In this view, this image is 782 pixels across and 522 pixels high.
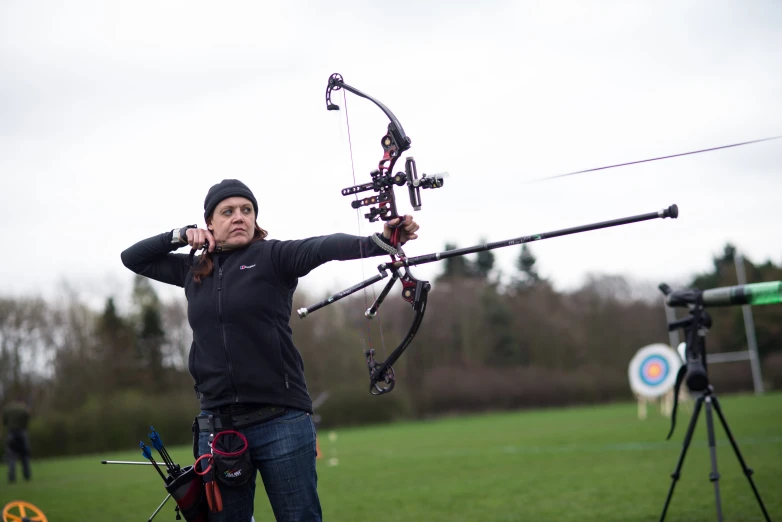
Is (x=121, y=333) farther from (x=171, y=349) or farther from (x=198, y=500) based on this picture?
(x=198, y=500)

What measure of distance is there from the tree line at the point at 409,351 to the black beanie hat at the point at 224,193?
17278 mm

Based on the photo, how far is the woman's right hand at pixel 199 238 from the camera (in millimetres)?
3381

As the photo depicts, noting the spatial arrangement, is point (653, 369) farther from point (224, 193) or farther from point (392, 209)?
point (224, 193)

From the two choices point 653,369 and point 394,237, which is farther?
point 653,369

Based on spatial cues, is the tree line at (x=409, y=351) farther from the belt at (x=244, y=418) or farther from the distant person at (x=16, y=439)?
the belt at (x=244, y=418)

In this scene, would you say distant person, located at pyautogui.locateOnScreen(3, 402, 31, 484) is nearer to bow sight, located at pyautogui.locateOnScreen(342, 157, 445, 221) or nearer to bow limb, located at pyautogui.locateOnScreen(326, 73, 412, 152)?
bow limb, located at pyautogui.locateOnScreen(326, 73, 412, 152)

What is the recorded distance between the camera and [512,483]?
985cm

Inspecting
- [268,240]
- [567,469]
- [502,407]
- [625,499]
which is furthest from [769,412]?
[502,407]

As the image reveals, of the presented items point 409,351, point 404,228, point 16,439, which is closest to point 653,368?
point 16,439

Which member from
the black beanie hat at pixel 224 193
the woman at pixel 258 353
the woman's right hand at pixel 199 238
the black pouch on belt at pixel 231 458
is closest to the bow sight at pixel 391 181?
the woman at pixel 258 353

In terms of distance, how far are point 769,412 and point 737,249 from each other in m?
32.7

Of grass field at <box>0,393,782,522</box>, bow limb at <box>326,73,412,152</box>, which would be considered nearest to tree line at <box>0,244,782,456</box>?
grass field at <box>0,393,782,522</box>

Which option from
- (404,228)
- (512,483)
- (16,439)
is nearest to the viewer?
(404,228)

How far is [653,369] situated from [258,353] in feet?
72.2
